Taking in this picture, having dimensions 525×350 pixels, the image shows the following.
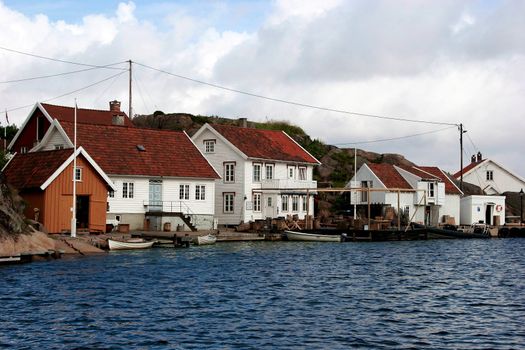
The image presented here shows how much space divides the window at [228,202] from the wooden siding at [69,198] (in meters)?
19.8

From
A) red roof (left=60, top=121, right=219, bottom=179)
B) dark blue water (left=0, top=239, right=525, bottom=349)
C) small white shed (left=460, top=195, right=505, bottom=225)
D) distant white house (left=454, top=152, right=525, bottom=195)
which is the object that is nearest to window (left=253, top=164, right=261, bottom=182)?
red roof (left=60, top=121, right=219, bottom=179)

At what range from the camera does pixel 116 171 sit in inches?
2430

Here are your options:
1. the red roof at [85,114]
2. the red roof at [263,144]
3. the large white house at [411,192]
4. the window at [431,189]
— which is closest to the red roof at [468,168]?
the large white house at [411,192]

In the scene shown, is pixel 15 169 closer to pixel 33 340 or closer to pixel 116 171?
pixel 116 171

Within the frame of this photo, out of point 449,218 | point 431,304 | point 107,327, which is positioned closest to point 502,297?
point 431,304

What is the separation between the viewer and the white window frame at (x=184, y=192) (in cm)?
6656

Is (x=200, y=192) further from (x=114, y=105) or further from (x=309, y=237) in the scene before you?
(x=114, y=105)

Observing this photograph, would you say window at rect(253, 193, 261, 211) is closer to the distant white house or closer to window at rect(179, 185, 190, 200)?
window at rect(179, 185, 190, 200)

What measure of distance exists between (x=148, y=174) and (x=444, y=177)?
1748 inches

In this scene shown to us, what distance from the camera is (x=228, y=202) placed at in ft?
246

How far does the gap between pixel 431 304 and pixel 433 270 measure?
13.9m

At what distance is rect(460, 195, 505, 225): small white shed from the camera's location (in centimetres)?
9200

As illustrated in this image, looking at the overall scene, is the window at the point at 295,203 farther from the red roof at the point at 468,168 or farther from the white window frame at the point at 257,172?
the red roof at the point at 468,168

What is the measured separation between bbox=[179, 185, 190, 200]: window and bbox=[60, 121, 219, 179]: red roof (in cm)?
108
